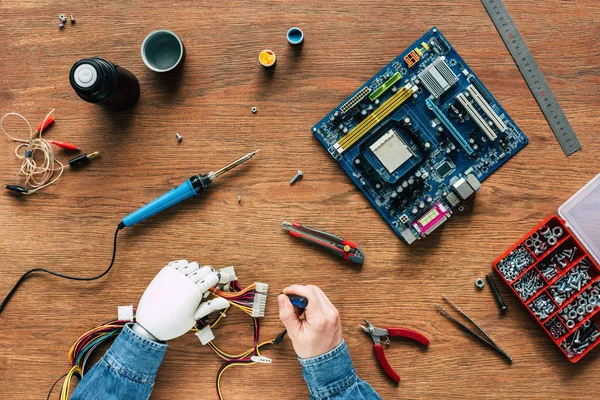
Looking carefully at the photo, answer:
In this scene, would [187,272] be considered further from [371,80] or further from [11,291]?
[371,80]

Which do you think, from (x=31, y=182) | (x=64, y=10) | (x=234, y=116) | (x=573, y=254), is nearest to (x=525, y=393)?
(x=573, y=254)

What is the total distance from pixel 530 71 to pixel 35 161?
6.17ft

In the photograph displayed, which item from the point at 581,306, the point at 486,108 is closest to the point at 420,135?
the point at 486,108

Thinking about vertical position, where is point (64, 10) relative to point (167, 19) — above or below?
above

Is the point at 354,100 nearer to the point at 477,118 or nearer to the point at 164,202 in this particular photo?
the point at 477,118

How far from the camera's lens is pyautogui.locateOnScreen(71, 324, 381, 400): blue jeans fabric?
1451 millimetres

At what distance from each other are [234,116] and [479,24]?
3.18 ft

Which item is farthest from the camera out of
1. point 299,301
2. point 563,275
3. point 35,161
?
point 35,161

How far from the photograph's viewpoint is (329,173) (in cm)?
164

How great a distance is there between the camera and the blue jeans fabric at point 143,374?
1.45 metres

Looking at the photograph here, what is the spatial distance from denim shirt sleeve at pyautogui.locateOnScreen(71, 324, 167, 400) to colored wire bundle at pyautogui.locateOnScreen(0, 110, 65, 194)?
65cm

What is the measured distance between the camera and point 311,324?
56.7 inches

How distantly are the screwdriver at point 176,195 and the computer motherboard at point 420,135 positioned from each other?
1.35ft

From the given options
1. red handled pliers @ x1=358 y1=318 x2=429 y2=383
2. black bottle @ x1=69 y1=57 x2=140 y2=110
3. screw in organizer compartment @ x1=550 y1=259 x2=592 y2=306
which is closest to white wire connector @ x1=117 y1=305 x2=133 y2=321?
black bottle @ x1=69 y1=57 x2=140 y2=110
